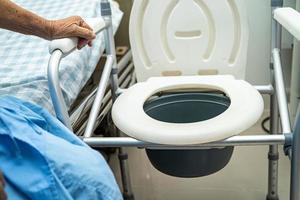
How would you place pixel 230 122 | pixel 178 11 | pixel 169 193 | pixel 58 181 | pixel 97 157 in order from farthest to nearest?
pixel 169 193
pixel 178 11
pixel 230 122
pixel 97 157
pixel 58 181

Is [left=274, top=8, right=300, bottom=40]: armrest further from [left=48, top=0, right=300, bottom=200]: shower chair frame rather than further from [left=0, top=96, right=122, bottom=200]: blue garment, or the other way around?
[left=0, top=96, right=122, bottom=200]: blue garment

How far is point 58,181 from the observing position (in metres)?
0.61

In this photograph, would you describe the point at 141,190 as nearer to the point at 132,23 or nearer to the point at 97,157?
the point at 132,23

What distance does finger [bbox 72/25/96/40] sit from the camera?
907 millimetres

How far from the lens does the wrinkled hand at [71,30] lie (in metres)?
0.89

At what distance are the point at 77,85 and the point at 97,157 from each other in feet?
1.38

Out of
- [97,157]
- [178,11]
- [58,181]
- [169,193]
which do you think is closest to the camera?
[58,181]

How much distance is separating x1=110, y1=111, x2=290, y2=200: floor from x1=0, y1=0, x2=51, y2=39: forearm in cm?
80

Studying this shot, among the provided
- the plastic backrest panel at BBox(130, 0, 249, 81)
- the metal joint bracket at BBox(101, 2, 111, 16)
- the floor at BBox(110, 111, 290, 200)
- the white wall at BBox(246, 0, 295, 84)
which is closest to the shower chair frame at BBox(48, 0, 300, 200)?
the metal joint bracket at BBox(101, 2, 111, 16)

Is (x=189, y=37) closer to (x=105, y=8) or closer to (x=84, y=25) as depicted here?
(x=105, y=8)

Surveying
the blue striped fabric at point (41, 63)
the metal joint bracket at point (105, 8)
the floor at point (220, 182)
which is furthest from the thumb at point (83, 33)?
the floor at point (220, 182)

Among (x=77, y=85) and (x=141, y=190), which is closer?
(x=77, y=85)

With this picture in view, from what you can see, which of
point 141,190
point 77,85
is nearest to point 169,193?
point 141,190

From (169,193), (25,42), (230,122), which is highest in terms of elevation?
(25,42)
